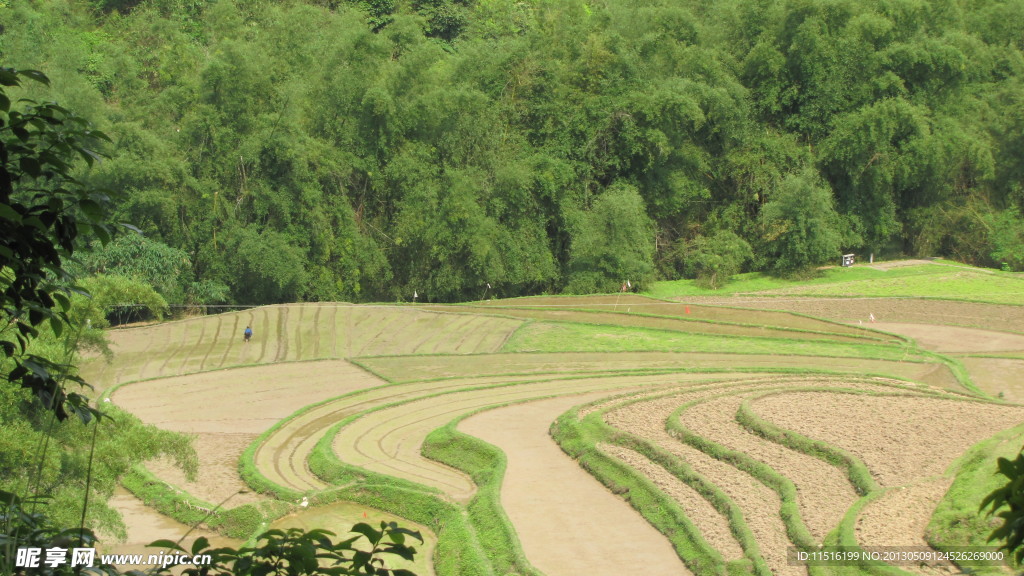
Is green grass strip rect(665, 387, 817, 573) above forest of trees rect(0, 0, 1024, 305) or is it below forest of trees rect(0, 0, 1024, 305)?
below

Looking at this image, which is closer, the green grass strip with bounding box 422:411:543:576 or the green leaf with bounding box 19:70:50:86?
the green leaf with bounding box 19:70:50:86

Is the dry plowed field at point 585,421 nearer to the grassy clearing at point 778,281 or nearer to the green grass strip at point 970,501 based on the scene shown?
the green grass strip at point 970,501

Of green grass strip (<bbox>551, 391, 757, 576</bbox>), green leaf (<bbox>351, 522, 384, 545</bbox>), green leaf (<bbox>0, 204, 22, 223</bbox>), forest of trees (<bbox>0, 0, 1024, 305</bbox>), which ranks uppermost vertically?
forest of trees (<bbox>0, 0, 1024, 305</bbox>)

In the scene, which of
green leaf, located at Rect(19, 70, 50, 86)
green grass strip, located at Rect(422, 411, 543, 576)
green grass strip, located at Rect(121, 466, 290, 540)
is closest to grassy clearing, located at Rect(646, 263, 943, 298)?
green grass strip, located at Rect(422, 411, 543, 576)

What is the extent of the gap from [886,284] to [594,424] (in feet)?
108

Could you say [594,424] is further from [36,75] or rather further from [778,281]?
[778,281]

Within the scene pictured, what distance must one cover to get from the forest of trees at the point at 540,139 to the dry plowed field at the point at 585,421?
7.11 m

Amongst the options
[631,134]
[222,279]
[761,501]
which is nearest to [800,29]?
[631,134]

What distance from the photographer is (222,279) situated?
4562 centimetres

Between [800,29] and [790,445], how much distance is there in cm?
4047

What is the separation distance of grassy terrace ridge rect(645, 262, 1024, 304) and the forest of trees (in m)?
1.35

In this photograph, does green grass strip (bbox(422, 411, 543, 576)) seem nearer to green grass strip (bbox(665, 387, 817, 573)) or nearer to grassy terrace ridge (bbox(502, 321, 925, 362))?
green grass strip (bbox(665, 387, 817, 573))

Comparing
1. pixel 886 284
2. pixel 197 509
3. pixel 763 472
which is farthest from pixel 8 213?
pixel 886 284

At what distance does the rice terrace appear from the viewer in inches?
674
